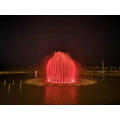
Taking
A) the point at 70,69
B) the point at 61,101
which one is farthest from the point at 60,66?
the point at 61,101

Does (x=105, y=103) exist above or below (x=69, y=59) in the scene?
below

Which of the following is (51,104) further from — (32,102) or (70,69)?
(70,69)

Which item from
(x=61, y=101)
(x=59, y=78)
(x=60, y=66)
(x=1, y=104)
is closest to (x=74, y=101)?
(x=61, y=101)

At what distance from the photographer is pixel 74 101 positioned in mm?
10773

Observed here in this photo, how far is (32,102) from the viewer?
10523mm

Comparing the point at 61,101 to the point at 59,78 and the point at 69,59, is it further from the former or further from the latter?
the point at 69,59

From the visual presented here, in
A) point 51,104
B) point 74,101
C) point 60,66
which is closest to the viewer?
point 51,104

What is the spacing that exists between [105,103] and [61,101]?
9.10 ft

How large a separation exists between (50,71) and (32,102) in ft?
49.8

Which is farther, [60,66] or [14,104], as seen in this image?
[60,66]

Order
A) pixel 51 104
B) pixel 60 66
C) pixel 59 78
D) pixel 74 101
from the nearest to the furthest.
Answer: pixel 51 104, pixel 74 101, pixel 59 78, pixel 60 66

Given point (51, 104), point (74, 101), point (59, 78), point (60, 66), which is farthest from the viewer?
point (60, 66)

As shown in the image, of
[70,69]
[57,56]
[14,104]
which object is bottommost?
[14,104]

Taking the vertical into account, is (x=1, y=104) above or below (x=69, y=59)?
below
